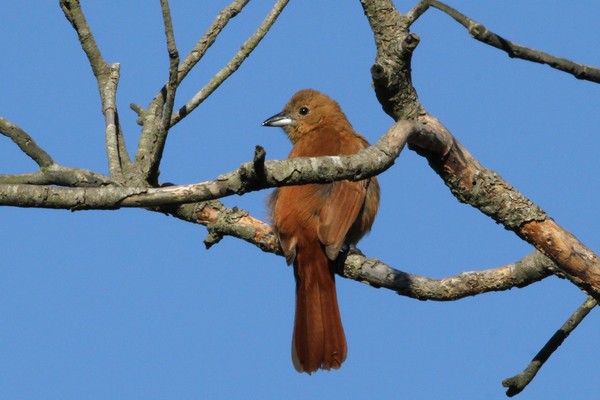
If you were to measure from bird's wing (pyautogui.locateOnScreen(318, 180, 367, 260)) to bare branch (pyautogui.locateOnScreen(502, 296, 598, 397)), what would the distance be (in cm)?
156

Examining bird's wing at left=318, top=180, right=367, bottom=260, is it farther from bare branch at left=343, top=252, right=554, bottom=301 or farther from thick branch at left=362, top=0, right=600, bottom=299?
thick branch at left=362, top=0, right=600, bottom=299

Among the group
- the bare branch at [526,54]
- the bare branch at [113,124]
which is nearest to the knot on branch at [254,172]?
the bare branch at [526,54]

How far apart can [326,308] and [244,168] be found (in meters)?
2.74

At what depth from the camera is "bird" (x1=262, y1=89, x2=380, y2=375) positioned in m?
5.30

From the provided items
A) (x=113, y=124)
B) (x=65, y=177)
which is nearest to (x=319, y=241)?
(x=113, y=124)

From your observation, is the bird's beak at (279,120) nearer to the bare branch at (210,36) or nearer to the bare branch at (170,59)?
the bare branch at (210,36)

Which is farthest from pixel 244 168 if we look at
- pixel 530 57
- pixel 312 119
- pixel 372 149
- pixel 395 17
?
pixel 312 119

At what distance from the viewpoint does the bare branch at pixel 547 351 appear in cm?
403

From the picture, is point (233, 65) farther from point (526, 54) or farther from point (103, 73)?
point (526, 54)

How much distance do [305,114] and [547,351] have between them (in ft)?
10.7

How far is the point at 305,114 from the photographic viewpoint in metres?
6.87

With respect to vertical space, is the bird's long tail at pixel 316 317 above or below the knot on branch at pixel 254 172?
above

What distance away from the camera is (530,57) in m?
2.82

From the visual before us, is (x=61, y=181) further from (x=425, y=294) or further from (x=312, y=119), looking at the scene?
(x=312, y=119)
